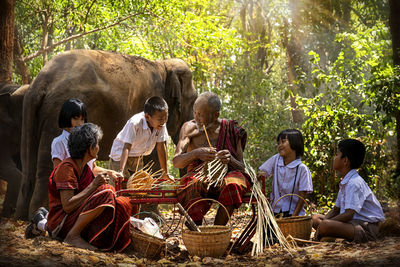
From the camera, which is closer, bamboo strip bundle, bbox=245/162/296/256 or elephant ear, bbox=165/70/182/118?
bamboo strip bundle, bbox=245/162/296/256

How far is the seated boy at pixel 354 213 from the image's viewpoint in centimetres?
506

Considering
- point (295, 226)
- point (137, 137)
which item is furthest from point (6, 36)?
point (295, 226)

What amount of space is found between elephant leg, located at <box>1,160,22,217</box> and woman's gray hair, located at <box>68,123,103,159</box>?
4.12 meters

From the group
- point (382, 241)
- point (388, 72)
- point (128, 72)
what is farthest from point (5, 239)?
point (388, 72)

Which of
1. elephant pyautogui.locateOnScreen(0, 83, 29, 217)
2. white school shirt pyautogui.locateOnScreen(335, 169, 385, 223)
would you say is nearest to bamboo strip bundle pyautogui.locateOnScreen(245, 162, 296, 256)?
white school shirt pyautogui.locateOnScreen(335, 169, 385, 223)

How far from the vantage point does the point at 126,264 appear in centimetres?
414

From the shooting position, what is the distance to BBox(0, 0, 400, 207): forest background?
8.12 meters

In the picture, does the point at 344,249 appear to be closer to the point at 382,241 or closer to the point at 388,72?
the point at 382,241

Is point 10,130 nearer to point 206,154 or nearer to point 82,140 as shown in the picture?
point 82,140

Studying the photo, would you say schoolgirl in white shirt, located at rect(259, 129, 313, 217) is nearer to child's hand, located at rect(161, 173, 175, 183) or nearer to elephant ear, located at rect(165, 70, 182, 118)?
child's hand, located at rect(161, 173, 175, 183)

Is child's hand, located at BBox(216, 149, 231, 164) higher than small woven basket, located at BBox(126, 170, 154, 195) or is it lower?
higher

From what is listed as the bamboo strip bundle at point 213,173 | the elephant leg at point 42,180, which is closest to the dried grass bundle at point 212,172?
the bamboo strip bundle at point 213,173

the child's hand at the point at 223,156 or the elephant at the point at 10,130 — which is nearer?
the child's hand at the point at 223,156

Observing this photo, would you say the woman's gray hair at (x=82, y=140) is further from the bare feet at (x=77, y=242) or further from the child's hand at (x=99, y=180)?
the bare feet at (x=77, y=242)
